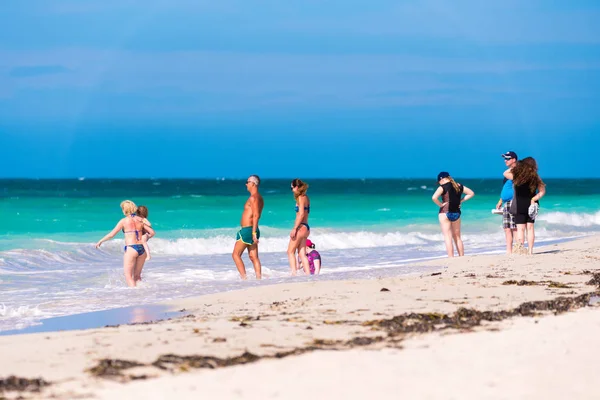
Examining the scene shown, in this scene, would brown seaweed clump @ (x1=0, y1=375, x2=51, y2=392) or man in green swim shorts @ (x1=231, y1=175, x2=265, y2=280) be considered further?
man in green swim shorts @ (x1=231, y1=175, x2=265, y2=280)

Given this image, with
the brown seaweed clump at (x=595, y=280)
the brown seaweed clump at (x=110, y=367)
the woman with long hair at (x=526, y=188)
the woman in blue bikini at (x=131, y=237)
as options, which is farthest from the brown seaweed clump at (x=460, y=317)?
the woman in blue bikini at (x=131, y=237)

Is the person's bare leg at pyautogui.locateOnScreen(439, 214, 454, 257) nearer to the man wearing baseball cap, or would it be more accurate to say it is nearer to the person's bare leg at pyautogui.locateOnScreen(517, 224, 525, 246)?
the man wearing baseball cap

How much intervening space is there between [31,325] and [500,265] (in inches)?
242

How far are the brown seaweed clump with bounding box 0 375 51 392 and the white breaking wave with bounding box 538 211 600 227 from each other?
2819cm

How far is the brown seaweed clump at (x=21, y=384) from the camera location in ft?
15.0

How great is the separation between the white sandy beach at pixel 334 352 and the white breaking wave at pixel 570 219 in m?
A: 24.5

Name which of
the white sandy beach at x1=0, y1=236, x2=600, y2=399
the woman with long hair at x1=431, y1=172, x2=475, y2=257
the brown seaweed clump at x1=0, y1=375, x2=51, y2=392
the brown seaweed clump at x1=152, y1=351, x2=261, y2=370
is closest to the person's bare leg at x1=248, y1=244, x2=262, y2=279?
the woman with long hair at x1=431, y1=172, x2=475, y2=257

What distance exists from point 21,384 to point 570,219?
30.0 meters

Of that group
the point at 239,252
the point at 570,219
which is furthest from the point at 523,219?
the point at 570,219

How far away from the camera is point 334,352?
5344mm

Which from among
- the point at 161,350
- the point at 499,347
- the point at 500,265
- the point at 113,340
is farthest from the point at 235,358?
the point at 500,265

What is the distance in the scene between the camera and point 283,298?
28.4 ft

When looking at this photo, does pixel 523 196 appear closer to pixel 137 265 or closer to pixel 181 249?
pixel 137 265

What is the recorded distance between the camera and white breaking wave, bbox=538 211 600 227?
31.8 m
